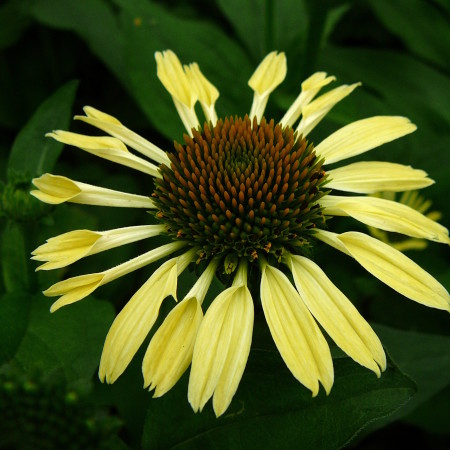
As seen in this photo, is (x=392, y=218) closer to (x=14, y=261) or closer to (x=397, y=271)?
(x=397, y=271)

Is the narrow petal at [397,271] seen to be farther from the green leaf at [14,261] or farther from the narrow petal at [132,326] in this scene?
the green leaf at [14,261]

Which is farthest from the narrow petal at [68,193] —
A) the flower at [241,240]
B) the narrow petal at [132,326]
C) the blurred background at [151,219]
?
the narrow petal at [132,326]

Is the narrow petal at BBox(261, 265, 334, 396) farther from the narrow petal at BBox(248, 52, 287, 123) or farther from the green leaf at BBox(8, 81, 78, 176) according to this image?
the green leaf at BBox(8, 81, 78, 176)

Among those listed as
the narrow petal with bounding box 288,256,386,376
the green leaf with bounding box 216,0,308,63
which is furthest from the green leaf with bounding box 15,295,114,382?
the green leaf with bounding box 216,0,308,63

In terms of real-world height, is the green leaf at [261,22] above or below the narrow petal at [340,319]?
above

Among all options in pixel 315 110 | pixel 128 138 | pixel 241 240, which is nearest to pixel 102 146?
pixel 128 138
